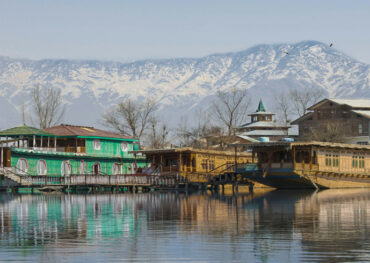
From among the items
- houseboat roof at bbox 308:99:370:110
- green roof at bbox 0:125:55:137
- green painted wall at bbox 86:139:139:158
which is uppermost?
houseboat roof at bbox 308:99:370:110

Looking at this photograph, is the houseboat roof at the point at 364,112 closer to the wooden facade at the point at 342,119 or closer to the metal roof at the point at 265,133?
the wooden facade at the point at 342,119

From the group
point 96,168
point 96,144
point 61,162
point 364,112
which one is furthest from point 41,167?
point 364,112

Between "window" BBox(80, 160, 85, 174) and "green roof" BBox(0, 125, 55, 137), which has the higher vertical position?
"green roof" BBox(0, 125, 55, 137)

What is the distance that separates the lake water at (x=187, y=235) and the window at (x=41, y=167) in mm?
29792

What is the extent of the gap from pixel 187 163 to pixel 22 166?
14.9 metres

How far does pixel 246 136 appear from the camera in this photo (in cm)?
11925

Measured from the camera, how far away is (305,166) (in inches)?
2314

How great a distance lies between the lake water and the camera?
1883cm

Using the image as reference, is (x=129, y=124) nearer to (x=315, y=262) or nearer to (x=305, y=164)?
(x=305, y=164)

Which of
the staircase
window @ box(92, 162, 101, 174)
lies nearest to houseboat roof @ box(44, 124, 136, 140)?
window @ box(92, 162, 101, 174)

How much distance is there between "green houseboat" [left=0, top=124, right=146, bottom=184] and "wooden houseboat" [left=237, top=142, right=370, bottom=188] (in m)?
12.7

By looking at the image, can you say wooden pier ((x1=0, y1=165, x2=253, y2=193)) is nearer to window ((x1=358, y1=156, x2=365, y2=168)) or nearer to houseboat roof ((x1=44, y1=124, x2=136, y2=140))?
houseboat roof ((x1=44, y1=124, x2=136, y2=140))

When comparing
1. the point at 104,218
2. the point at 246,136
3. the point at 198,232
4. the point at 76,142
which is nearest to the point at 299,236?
the point at 198,232

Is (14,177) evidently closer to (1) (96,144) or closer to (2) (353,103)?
(1) (96,144)
